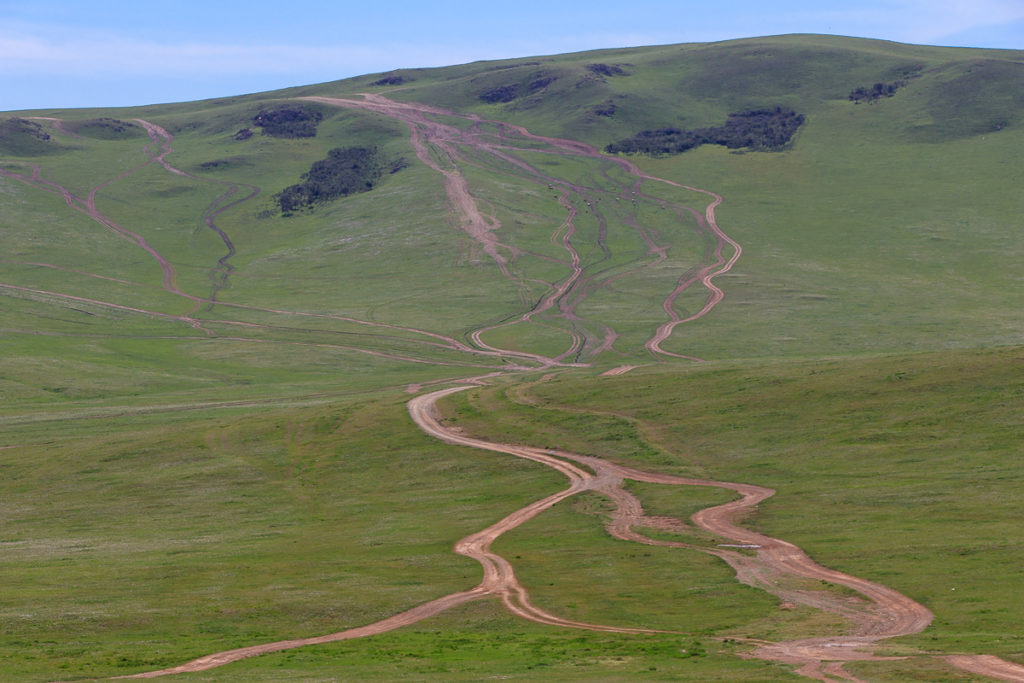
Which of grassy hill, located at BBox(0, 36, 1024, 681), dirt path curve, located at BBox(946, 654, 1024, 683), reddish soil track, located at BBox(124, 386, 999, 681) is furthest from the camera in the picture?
grassy hill, located at BBox(0, 36, 1024, 681)

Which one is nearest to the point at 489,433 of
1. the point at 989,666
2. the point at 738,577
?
the point at 738,577

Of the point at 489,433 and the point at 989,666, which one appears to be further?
the point at 489,433

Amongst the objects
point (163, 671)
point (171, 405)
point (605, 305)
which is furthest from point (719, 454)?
point (605, 305)

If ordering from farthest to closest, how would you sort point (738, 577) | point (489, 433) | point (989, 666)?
1. point (489, 433)
2. point (738, 577)
3. point (989, 666)

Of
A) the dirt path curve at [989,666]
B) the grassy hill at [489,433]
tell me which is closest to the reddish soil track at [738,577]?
the dirt path curve at [989,666]

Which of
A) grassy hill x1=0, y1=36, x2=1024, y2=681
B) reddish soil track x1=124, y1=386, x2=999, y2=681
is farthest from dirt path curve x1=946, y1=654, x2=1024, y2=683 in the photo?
grassy hill x1=0, y1=36, x2=1024, y2=681

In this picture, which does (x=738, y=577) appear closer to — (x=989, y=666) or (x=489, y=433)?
(x=989, y=666)

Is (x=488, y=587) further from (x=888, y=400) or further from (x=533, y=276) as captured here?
(x=533, y=276)

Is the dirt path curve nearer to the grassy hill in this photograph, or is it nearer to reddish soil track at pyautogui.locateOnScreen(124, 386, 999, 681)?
reddish soil track at pyautogui.locateOnScreen(124, 386, 999, 681)
